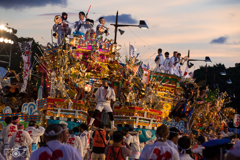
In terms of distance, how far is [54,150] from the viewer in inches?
215

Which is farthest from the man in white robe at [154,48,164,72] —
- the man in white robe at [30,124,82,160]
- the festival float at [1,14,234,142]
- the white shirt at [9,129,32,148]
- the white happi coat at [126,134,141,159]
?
the man in white robe at [30,124,82,160]

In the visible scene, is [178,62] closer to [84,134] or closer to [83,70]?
[83,70]

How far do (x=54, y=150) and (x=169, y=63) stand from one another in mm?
19422

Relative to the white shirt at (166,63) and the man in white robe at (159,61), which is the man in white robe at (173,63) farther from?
the man in white robe at (159,61)

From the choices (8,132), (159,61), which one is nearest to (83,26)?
(159,61)

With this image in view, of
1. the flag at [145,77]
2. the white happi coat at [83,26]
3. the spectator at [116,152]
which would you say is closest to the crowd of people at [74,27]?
the white happi coat at [83,26]

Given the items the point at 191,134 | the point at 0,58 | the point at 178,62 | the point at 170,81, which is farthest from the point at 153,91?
the point at 0,58

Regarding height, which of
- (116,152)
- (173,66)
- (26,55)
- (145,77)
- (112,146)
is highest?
(173,66)

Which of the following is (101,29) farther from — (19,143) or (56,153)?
(56,153)

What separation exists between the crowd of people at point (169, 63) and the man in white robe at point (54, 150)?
59.1 feet

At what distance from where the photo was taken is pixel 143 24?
20125 millimetres

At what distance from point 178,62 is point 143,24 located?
5580 millimetres

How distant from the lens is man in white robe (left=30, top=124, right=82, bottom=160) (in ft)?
17.8

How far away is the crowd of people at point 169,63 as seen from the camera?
2369 centimetres
